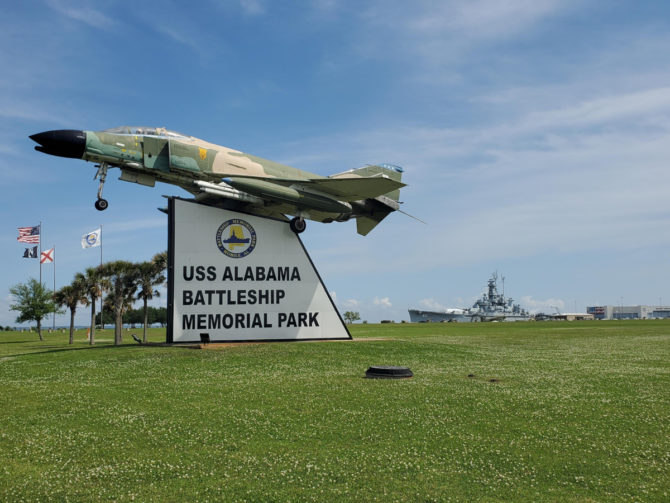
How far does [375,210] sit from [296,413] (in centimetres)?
2498

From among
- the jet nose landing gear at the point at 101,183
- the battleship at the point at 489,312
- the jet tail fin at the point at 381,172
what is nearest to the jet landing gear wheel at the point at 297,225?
the jet tail fin at the point at 381,172

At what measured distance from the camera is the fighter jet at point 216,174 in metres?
23.8

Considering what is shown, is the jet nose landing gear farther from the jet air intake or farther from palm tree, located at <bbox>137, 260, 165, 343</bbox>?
palm tree, located at <bbox>137, 260, 165, 343</bbox>

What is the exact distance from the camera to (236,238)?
28391 millimetres

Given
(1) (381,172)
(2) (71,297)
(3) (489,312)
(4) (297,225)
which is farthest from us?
(3) (489,312)

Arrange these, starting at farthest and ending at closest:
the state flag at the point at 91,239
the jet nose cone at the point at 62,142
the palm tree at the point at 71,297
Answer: the palm tree at the point at 71,297
the state flag at the point at 91,239
the jet nose cone at the point at 62,142

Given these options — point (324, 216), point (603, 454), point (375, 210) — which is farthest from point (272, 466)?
point (375, 210)

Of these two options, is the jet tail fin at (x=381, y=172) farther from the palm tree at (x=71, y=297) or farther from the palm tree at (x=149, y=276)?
the palm tree at (x=71, y=297)

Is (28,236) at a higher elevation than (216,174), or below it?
below

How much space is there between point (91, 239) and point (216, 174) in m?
24.6

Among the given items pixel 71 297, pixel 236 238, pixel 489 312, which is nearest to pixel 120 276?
pixel 71 297

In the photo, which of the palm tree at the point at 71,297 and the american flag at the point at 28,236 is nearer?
the american flag at the point at 28,236

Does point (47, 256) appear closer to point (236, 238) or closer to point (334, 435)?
point (236, 238)

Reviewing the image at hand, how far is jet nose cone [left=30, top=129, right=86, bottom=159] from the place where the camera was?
22422mm
